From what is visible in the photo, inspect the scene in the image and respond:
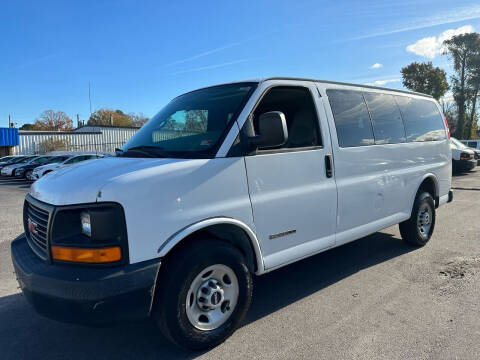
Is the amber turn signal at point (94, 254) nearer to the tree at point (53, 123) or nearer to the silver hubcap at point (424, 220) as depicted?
Answer: the silver hubcap at point (424, 220)

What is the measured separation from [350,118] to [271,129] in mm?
1553

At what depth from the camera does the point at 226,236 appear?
302 centimetres

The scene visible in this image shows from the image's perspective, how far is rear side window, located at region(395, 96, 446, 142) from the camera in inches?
201

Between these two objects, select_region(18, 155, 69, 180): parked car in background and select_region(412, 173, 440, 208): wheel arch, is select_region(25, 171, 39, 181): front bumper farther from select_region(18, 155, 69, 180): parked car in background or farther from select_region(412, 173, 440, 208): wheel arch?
select_region(412, 173, 440, 208): wheel arch

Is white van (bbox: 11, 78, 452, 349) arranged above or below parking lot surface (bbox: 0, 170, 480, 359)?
above

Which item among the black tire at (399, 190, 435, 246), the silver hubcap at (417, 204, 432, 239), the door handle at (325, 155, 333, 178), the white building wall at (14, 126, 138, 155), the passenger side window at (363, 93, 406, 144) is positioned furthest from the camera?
the white building wall at (14, 126, 138, 155)

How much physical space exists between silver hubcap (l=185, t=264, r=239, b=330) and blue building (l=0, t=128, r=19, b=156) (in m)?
45.4

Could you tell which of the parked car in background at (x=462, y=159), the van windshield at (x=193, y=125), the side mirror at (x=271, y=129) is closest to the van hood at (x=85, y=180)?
the van windshield at (x=193, y=125)

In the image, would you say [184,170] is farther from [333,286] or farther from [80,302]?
[333,286]

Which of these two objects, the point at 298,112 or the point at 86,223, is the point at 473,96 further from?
the point at 86,223

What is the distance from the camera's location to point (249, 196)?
3.04 metres

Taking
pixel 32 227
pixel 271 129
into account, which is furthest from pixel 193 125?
pixel 32 227

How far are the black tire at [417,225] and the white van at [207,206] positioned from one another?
3.03 ft

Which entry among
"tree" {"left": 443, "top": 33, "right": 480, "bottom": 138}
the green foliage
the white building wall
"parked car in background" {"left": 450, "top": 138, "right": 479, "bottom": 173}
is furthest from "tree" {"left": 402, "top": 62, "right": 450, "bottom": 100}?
the green foliage
